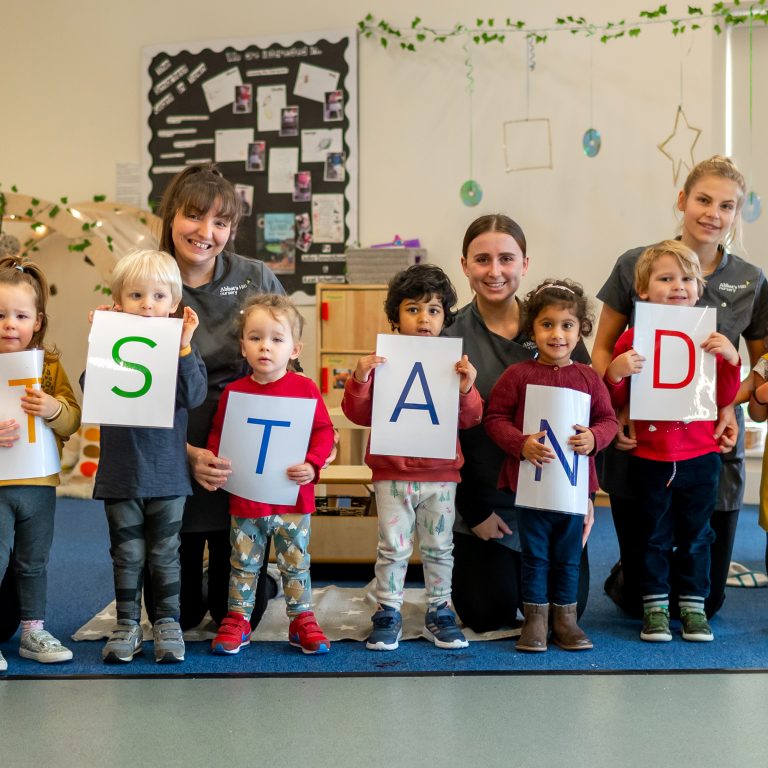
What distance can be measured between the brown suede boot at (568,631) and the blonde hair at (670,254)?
0.86 m

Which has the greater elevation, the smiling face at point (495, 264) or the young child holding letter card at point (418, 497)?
the smiling face at point (495, 264)

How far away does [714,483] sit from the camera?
8.24 ft

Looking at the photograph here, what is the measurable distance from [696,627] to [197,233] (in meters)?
1.62

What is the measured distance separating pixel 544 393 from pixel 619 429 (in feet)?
0.88

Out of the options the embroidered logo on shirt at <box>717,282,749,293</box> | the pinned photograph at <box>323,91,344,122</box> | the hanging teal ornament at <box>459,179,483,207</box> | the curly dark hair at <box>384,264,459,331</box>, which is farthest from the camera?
the pinned photograph at <box>323,91,344,122</box>

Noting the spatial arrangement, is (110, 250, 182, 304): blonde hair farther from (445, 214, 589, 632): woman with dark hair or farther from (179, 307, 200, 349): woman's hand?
(445, 214, 589, 632): woman with dark hair

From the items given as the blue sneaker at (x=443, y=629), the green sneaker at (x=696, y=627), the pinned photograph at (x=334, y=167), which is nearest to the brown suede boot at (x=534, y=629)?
the blue sneaker at (x=443, y=629)

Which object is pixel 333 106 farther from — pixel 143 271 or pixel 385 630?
pixel 385 630

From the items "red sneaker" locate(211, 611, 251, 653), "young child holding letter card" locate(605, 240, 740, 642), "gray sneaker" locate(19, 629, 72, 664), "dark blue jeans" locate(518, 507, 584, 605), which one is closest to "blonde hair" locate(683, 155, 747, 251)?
"young child holding letter card" locate(605, 240, 740, 642)

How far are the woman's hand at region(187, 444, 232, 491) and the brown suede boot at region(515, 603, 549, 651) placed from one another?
32.0 inches

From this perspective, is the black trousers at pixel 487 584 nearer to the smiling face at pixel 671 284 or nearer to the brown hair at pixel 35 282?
the smiling face at pixel 671 284

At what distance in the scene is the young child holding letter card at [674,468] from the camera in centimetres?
246

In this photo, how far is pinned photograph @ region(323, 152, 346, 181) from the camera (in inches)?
210

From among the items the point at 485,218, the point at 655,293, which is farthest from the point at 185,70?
the point at 655,293
